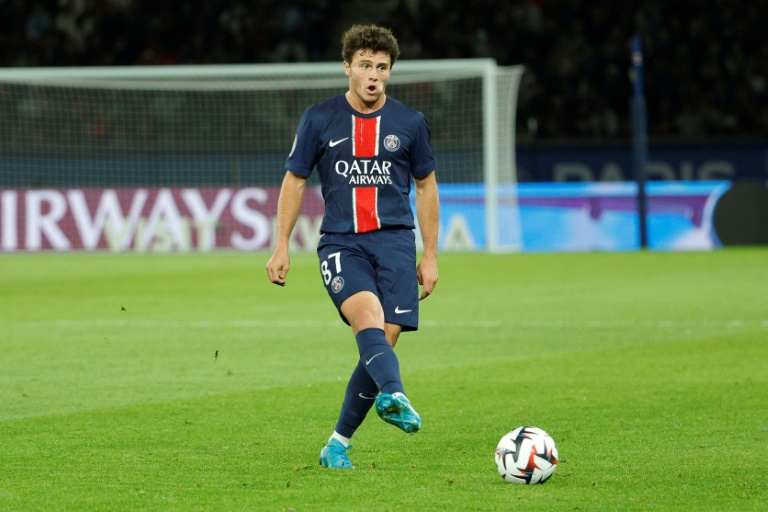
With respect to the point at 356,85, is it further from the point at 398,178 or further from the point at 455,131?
the point at 455,131

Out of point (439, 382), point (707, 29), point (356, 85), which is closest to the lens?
point (356, 85)

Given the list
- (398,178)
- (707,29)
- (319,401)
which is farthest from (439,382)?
(707,29)

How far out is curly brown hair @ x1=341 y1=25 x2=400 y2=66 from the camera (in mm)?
5405

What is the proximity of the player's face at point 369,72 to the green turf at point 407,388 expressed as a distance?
1.49 metres

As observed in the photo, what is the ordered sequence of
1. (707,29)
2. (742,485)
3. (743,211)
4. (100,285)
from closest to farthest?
(742,485) → (100,285) → (743,211) → (707,29)

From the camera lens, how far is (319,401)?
24.7 ft

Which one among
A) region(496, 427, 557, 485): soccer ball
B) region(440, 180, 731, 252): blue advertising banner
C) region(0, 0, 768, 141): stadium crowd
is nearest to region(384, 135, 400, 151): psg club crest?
region(496, 427, 557, 485): soccer ball

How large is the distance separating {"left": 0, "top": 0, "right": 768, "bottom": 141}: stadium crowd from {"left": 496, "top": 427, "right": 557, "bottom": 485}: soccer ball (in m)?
18.8

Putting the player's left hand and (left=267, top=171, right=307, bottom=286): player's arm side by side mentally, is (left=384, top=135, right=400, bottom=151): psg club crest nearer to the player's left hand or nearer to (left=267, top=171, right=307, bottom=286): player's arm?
(left=267, top=171, right=307, bottom=286): player's arm

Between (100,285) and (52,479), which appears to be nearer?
(52,479)

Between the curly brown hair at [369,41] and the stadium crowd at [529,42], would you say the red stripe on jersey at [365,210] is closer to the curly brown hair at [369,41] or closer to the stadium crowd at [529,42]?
the curly brown hair at [369,41]

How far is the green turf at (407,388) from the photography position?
5.01 m

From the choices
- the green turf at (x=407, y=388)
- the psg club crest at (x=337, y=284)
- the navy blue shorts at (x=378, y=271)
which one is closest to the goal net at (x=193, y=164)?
the green turf at (x=407, y=388)

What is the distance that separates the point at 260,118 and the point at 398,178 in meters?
18.8
